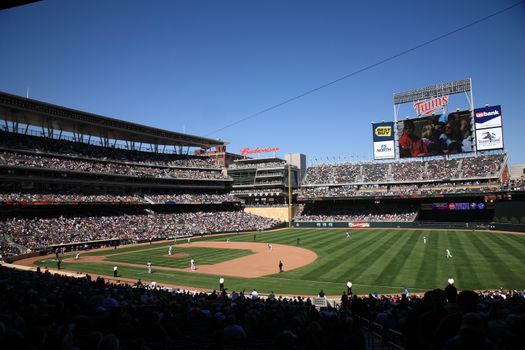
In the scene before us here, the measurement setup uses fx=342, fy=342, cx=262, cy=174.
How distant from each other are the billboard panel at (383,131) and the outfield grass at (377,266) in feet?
99.0

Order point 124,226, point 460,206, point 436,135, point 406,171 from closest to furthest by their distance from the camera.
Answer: point 124,226
point 460,206
point 436,135
point 406,171

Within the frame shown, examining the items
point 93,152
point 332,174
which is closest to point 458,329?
point 93,152

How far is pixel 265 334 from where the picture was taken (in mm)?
7277

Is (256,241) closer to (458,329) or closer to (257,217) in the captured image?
(257,217)

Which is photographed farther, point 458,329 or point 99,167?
point 99,167

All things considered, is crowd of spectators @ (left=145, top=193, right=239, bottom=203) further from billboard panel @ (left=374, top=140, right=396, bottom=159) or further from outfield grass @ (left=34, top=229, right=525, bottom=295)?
billboard panel @ (left=374, top=140, right=396, bottom=159)

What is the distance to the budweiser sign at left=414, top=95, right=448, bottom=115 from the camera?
2527 inches

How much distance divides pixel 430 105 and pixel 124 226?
58994 mm

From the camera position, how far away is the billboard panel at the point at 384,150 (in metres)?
69.6

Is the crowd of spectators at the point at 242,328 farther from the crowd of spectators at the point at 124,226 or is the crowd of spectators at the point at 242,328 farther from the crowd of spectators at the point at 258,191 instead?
the crowd of spectators at the point at 258,191

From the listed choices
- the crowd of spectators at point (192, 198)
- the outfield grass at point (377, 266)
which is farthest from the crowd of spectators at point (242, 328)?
the crowd of spectators at point (192, 198)

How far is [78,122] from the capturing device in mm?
53812

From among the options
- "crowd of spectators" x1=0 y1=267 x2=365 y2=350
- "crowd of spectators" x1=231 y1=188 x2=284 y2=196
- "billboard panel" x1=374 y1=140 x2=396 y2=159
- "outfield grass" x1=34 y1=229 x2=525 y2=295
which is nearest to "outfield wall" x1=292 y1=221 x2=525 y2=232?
"outfield grass" x1=34 y1=229 x2=525 y2=295

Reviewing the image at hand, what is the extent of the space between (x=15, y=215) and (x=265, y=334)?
49.1 metres
